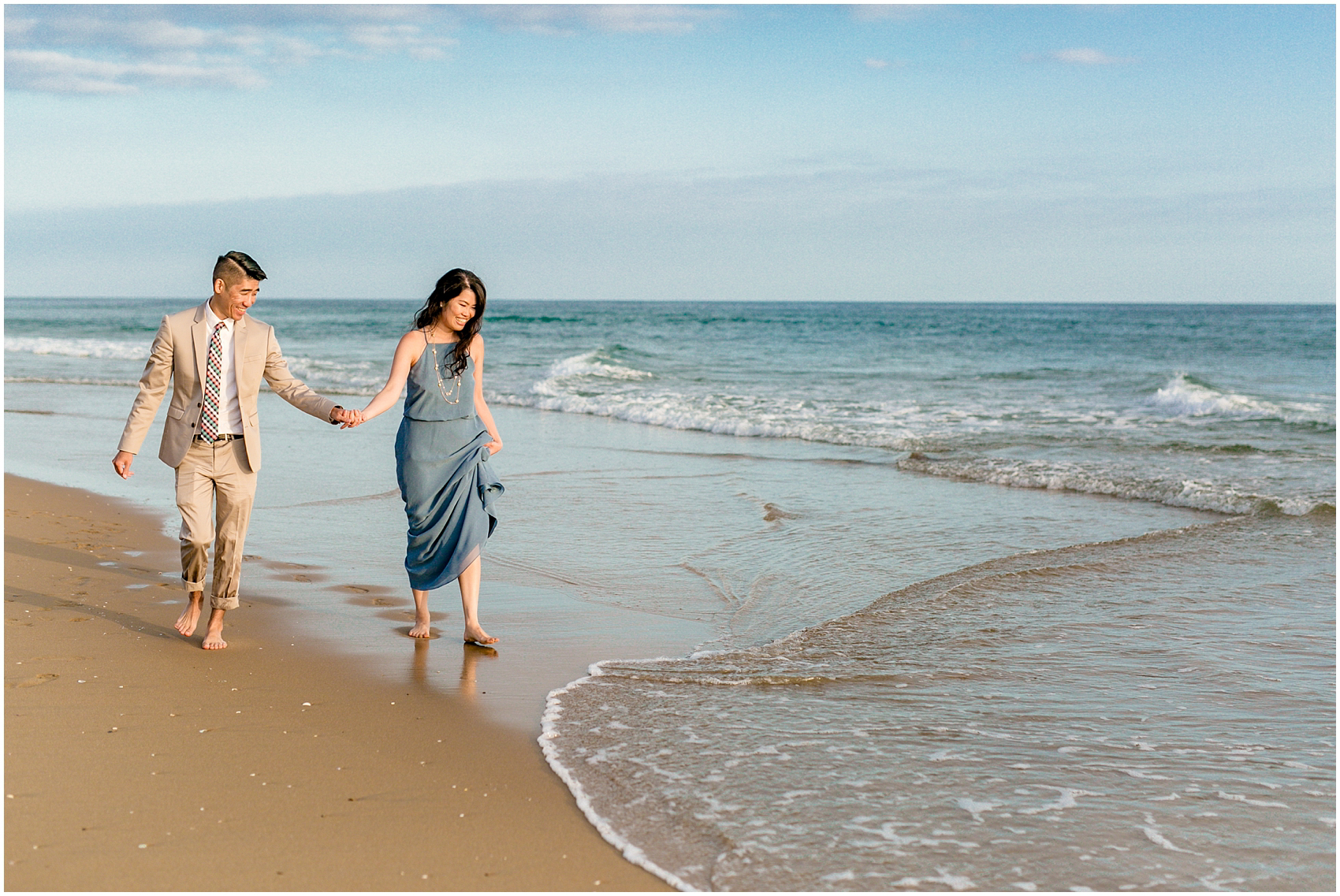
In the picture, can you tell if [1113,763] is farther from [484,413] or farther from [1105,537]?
[1105,537]

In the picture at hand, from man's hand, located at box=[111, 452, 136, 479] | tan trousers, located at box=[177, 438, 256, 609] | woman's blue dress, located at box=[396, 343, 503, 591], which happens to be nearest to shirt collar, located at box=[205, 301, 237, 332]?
tan trousers, located at box=[177, 438, 256, 609]

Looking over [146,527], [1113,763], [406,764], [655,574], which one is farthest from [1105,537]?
[146,527]

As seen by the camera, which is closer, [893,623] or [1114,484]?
[893,623]

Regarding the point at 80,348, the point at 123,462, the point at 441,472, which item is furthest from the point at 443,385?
the point at 80,348

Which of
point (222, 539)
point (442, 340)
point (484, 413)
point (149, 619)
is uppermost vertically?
point (442, 340)

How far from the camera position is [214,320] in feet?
15.8

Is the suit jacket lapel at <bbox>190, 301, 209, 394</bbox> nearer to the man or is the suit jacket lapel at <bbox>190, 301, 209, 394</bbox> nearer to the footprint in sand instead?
the man

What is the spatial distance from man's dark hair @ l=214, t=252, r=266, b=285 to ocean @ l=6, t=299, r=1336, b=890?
5.82 ft

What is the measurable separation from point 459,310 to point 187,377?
1.22 metres

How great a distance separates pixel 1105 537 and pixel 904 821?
5.44 meters

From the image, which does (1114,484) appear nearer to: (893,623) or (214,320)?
(893,623)

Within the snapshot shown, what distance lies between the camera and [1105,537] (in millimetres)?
8195

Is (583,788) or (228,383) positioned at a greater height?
(228,383)

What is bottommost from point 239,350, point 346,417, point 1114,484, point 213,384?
point 1114,484
